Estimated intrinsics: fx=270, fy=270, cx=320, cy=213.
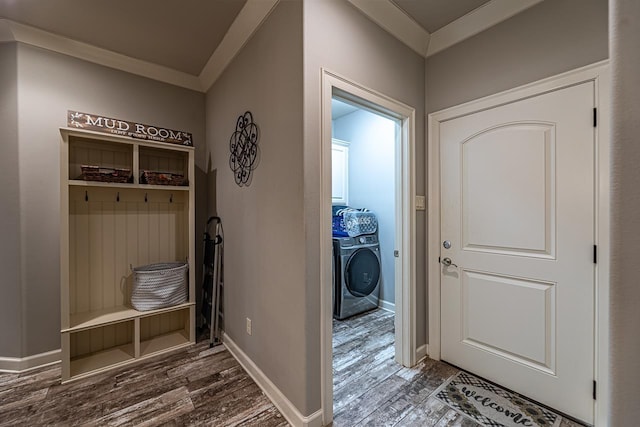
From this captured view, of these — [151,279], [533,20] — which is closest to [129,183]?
[151,279]

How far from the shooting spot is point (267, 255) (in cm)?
187

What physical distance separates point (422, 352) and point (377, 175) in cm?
208

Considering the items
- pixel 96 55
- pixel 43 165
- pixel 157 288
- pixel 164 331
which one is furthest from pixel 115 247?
pixel 96 55

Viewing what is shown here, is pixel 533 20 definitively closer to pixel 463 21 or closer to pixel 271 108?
pixel 463 21

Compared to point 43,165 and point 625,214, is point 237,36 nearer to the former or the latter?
point 43,165

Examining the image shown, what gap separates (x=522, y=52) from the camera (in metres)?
1.78

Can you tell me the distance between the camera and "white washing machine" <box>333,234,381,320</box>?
121 inches

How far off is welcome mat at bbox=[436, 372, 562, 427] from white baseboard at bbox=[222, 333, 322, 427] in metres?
0.89

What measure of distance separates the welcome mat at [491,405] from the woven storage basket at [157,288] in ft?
7.37

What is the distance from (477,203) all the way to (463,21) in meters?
1.36

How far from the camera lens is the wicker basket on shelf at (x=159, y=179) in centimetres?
239

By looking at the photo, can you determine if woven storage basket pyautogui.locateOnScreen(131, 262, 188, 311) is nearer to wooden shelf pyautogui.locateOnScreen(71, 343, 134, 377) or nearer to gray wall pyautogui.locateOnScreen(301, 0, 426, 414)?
wooden shelf pyautogui.locateOnScreen(71, 343, 134, 377)

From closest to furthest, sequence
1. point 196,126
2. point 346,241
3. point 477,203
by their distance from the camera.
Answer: point 477,203
point 196,126
point 346,241

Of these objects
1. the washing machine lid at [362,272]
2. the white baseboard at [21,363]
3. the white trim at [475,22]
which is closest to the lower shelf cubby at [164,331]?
the white baseboard at [21,363]
